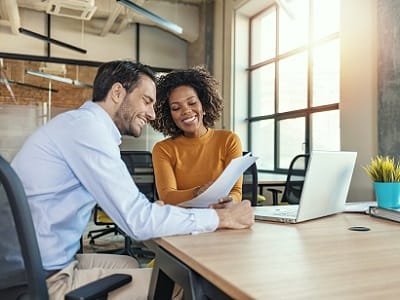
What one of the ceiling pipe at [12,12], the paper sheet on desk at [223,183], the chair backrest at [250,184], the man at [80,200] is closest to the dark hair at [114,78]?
the man at [80,200]

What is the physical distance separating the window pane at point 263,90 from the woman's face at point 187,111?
11.0 feet

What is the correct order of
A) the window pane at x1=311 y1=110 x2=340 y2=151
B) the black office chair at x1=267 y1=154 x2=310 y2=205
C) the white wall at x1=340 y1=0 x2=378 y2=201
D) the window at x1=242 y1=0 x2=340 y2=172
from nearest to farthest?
the white wall at x1=340 y1=0 x2=378 y2=201 → the black office chair at x1=267 y1=154 x2=310 y2=205 → the window pane at x1=311 y1=110 x2=340 y2=151 → the window at x1=242 y1=0 x2=340 y2=172

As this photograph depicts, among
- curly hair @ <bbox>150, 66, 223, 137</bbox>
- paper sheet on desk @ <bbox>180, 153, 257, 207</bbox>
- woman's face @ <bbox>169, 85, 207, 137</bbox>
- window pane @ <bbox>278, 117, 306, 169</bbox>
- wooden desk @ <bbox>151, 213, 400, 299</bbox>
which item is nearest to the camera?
wooden desk @ <bbox>151, 213, 400, 299</bbox>

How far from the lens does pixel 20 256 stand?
86cm

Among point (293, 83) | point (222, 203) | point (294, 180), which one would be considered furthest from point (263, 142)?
point (222, 203)

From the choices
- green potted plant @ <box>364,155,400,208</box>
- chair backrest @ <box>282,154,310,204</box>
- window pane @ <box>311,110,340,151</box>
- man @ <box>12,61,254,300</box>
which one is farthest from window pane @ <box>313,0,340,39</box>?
man @ <box>12,61,254,300</box>

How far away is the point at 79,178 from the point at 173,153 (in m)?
0.88

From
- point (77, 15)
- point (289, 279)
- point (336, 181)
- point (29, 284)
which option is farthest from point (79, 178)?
point (77, 15)

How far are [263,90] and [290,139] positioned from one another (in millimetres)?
1002

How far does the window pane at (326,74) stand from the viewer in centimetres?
405

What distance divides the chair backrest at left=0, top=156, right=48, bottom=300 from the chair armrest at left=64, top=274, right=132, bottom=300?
0.35ft

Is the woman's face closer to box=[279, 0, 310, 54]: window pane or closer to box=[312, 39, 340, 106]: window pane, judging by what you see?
box=[312, 39, 340, 106]: window pane

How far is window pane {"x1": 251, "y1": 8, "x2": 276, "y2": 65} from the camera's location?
212 inches

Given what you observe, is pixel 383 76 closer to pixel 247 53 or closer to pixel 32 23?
pixel 247 53
